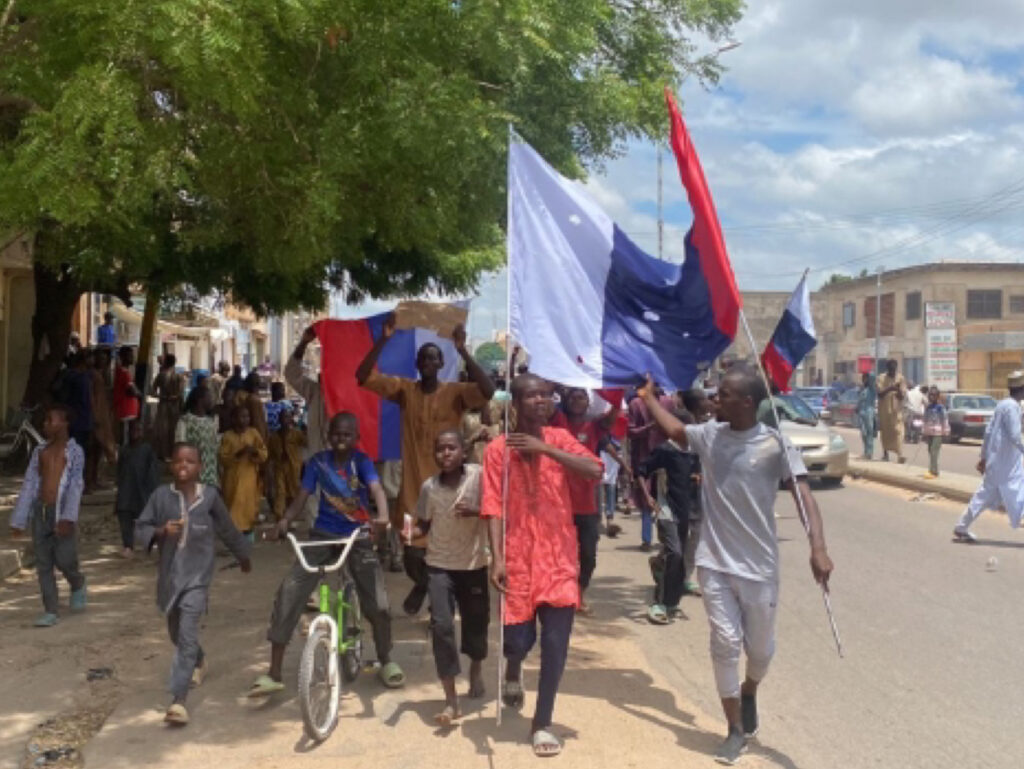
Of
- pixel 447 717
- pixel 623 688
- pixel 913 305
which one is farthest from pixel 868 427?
pixel 913 305

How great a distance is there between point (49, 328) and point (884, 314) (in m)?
51.1

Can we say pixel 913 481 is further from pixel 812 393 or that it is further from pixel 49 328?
pixel 812 393

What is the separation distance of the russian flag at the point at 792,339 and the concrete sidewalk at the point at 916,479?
22.1 feet

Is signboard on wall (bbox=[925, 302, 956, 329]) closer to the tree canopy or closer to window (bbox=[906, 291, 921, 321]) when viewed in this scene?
window (bbox=[906, 291, 921, 321])

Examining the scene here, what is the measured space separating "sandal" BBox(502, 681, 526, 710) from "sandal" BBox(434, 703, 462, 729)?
338 millimetres

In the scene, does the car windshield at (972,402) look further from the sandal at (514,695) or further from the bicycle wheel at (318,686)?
the bicycle wheel at (318,686)

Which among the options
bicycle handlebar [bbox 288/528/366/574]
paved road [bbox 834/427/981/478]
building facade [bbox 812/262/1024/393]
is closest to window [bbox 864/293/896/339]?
building facade [bbox 812/262/1024/393]

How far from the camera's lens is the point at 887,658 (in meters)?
7.06

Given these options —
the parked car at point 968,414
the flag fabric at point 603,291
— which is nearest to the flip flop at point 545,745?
the flag fabric at point 603,291

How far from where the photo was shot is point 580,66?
9750mm

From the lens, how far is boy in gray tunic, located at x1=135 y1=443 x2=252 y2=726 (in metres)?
5.83

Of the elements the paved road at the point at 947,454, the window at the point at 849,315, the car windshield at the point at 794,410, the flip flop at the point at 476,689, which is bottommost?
the paved road at the point at 947,454

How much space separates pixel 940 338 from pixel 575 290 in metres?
37.7

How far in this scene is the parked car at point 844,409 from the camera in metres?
40.5
